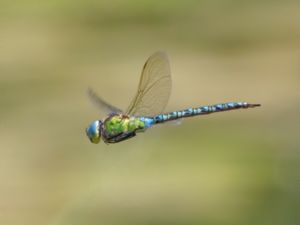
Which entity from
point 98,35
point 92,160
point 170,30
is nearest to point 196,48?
point 170,30

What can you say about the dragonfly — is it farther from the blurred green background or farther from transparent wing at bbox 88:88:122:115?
the blurred green background

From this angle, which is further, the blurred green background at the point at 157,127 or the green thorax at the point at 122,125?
the blurred green background at the point at 157,127

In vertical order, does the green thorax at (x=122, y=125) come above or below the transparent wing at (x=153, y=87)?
below

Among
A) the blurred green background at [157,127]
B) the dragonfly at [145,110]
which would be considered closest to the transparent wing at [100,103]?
the dragonfly at [145,110]

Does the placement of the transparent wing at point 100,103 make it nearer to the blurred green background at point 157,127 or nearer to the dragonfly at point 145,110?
the dragonfly at point 145,110

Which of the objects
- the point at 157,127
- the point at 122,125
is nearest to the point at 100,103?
the point at 122,125

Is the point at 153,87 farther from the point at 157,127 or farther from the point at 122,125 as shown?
the point at 157,127

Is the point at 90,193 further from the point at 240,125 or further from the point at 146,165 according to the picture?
the point at 240,125
